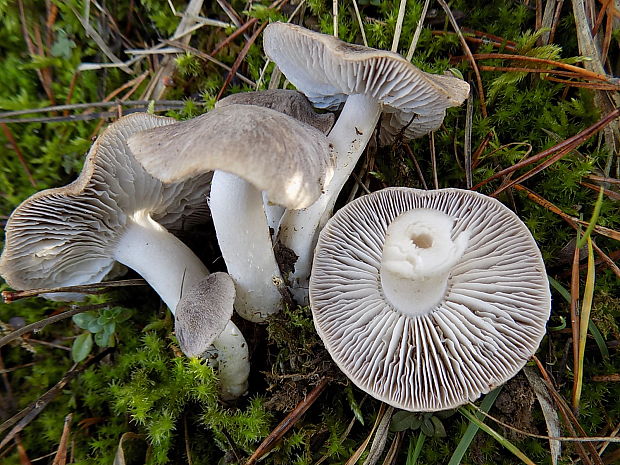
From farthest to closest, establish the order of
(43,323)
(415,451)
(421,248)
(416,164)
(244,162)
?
(416,164) → (43,323) → (415,451) → (421,248) → (244,162)

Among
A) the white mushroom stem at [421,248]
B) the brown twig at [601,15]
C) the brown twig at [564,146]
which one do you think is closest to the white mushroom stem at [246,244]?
the white mushroom stem at [421,248]

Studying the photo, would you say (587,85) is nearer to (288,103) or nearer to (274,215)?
(288,103)

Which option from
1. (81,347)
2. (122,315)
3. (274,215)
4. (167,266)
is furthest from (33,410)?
(274,215)

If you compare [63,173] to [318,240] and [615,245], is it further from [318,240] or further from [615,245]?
[615,245]

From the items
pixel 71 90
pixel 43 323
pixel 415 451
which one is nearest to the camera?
pixel 415 451

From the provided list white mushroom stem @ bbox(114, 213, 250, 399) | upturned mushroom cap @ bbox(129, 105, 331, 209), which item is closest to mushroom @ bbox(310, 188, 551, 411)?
upturned mushroom cap @ bbox(129, 105, 331, 209)

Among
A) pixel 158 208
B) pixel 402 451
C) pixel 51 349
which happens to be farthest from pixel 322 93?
pixel 51 349
